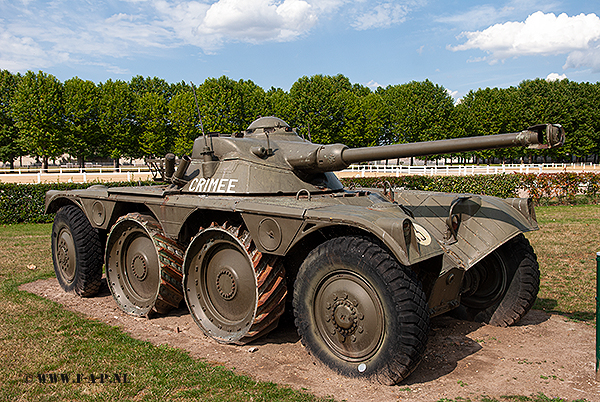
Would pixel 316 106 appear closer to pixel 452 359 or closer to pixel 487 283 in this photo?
pixel 487 283

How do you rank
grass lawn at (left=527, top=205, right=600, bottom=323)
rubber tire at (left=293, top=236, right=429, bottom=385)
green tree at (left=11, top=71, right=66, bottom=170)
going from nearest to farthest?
rubber tire at (left=293, top=236, right=429, bottom=385), grass lawn at (left=527, top=205, right=600, bottom=323), green tree at (left=11, top=71, right=66, bottom=170)

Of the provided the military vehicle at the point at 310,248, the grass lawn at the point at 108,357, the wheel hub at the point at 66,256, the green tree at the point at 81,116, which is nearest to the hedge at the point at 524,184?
the grass lawn at the point at 108,357

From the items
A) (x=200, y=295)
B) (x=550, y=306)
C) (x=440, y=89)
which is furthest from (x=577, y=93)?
(x=200, y=295)

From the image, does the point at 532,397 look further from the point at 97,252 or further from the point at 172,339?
the point at 97,252

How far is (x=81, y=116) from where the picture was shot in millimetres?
42375

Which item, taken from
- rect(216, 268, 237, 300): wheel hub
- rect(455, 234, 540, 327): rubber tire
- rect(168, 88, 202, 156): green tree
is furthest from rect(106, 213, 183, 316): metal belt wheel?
rect(168, 88, 202, 156): green tree

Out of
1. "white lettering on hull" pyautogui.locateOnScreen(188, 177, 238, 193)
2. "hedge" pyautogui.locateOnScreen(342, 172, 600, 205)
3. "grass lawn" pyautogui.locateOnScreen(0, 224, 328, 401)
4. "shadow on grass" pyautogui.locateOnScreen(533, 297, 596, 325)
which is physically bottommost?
"grass lawn" pyautogui.locateOnScreen(0, 224, 328, 401)

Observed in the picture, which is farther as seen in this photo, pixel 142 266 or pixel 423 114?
pixel 423 114

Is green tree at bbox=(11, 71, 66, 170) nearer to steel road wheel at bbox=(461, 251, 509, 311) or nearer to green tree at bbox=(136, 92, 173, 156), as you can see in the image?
green tree at bbox=(136, 92, 173, 156)

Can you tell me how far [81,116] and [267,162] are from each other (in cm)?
4167

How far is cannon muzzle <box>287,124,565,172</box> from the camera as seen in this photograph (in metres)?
4.17

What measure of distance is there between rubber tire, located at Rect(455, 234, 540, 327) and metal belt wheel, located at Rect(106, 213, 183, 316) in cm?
425

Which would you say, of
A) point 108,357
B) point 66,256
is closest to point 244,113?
point 66,256

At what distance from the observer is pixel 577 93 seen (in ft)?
177
